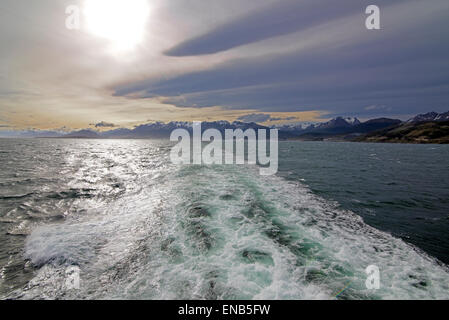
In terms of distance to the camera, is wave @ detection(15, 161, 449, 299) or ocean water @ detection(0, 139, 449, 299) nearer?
wave @ detection(15, 161, 449, 299)

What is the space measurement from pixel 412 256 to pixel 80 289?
39.3 ft

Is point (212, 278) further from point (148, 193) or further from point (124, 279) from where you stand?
point (148, 193)
